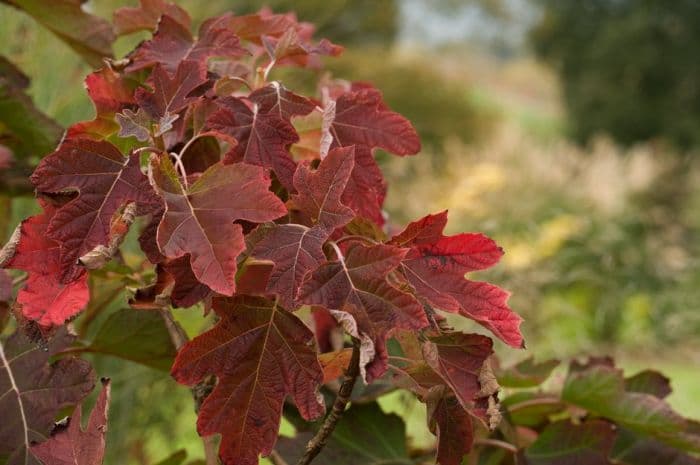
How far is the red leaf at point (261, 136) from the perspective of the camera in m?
0.54

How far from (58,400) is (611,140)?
13.6 meters

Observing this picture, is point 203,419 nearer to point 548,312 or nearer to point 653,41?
point 548,312

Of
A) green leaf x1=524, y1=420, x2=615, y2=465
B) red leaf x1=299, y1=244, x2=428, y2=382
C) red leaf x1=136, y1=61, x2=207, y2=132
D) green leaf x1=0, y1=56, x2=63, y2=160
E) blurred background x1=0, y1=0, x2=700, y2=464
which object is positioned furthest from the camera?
blurred background x1=0, y1=0, x2=700, y2=464

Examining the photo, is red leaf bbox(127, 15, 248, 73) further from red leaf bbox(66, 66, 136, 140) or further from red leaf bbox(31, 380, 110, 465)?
red leaf bbox(31, 380, 110, 465)

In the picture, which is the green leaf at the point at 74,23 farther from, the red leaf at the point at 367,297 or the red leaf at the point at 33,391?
the red leaf at the point at 367,297

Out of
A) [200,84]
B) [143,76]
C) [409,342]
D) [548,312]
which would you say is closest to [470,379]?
[409,342]

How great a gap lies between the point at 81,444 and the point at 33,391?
0.27ft

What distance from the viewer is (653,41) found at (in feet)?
45.5

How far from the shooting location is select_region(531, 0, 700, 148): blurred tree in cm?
1361

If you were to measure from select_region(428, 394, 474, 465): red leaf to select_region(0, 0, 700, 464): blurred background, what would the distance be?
0.53 meters

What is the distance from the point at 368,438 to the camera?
693 millimetres

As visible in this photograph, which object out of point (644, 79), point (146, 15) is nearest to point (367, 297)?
point (146, 15)

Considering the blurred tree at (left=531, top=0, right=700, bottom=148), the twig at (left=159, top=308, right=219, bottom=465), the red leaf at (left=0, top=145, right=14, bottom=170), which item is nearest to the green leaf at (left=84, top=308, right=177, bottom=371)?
the twig at (left=159, top=308, right=219, bottom=465)

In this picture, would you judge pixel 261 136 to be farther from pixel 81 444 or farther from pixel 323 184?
pixel 81 444
